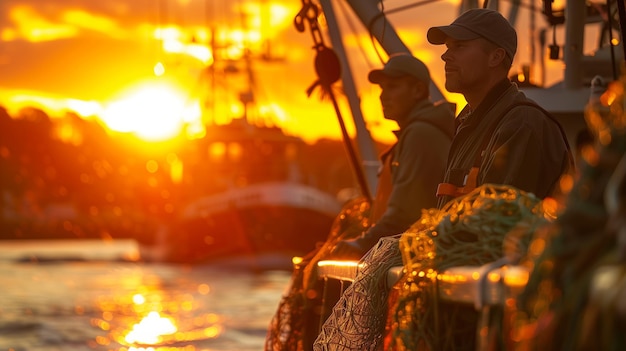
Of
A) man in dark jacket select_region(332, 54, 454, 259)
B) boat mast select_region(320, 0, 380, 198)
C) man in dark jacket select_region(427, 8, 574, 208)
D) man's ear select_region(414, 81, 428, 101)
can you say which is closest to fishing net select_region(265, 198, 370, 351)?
man in dark jacket select_region(332, 54, 454, 259)

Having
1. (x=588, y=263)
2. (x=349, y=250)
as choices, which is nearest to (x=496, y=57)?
(x=349, y=250)

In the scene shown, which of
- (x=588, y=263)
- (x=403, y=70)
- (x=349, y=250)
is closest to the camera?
(x=588, y=263)

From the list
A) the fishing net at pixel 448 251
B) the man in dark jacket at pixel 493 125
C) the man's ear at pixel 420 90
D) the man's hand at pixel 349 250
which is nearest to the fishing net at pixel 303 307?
the man's hand at pixel 349 250

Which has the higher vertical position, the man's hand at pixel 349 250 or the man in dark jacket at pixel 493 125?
the man in dark jacket at pixel 493 125

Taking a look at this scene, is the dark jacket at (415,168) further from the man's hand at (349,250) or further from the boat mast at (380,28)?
the boat mast at (380,28)

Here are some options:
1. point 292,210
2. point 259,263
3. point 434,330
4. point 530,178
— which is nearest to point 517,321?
point 434,330

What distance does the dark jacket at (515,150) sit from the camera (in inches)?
159

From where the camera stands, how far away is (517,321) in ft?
7.17

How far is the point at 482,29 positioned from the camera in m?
4.37

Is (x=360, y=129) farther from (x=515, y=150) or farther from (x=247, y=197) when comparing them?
(x=247, y=197)

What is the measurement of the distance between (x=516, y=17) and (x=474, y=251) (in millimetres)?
9211

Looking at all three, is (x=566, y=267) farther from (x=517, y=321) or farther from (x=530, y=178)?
(x=530, y=178)

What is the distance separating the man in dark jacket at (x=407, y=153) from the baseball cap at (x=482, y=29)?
116cm

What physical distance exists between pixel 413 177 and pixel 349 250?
0.41 meters
